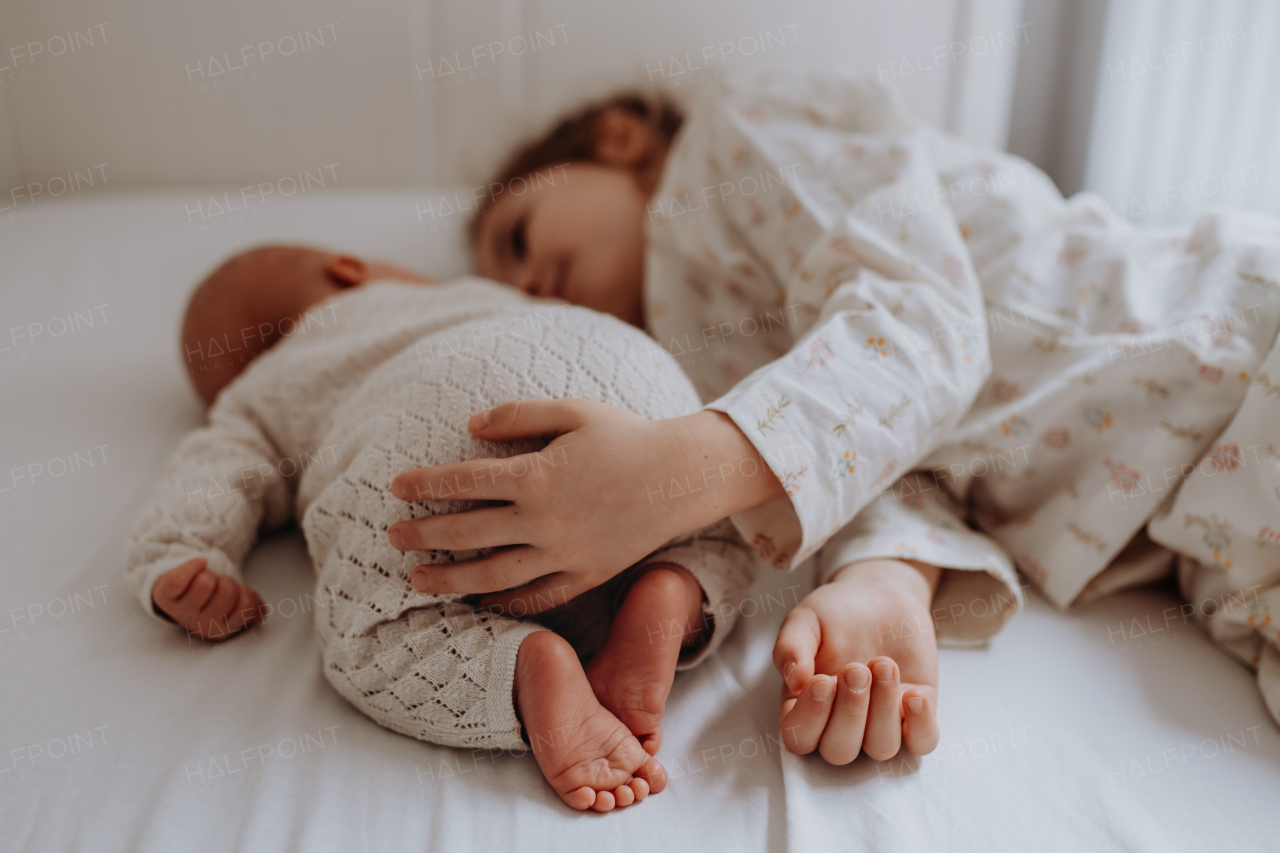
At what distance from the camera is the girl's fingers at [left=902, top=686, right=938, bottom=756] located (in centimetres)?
53

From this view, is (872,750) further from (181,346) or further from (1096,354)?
(181,346)

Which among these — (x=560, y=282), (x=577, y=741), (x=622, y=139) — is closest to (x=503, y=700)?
(x=577, y=741)

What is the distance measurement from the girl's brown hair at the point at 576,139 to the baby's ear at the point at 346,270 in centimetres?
26

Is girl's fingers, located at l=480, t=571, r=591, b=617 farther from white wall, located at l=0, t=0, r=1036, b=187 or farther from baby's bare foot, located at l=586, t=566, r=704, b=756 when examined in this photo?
white wall, located at l=0, t=0, r=1036, b=187

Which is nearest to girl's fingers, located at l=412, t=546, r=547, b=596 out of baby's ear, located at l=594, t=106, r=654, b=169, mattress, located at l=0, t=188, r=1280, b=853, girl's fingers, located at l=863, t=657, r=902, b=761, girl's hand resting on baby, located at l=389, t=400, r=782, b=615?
girl's hand resting on baby, located at l=389, t=400, r=782, b=615

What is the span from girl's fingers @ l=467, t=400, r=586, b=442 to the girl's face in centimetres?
Result: 54

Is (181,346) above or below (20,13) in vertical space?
below

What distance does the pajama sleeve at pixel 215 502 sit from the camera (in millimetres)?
693

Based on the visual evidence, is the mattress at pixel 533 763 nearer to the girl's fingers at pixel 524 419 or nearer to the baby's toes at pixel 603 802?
the baby's toes at pixel 603 802

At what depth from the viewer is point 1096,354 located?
74cm

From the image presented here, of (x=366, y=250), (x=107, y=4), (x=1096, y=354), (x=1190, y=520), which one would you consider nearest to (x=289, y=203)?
(x=366, y=250)

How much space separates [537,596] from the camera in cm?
58

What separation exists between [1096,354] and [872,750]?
44cm

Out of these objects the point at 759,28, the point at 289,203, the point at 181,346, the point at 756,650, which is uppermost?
the point at 759,28
